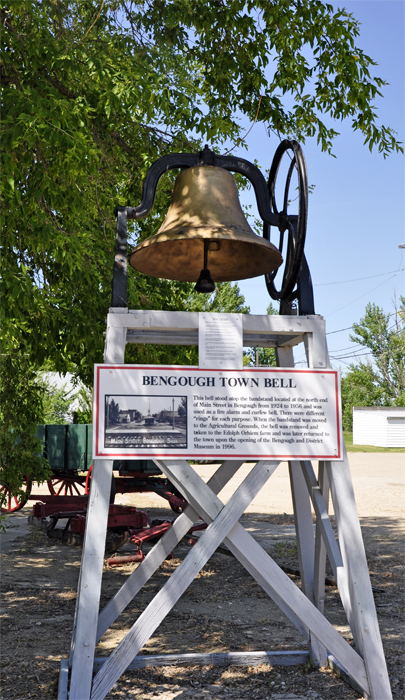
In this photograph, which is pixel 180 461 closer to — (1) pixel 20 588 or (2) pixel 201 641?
(2) pixel 201 641

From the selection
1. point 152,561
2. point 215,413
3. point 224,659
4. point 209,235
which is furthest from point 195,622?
point 209,235

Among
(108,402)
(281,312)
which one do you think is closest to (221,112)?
(281,312)

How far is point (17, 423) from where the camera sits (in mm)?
6238

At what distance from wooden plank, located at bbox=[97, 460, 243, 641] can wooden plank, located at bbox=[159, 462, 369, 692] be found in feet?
1.65

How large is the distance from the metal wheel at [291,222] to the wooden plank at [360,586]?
1.15m

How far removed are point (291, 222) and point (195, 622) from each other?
3.37 meters

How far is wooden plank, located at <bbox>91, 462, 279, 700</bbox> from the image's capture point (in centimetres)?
310

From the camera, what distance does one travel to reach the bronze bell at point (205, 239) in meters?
3.48

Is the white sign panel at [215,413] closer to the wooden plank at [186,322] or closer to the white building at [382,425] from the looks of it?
the wooden plank at [186,322]

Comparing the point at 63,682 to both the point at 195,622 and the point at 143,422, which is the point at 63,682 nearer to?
the point at 143,422

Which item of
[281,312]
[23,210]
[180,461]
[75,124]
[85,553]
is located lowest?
[85,553]

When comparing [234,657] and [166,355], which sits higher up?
[166,355]

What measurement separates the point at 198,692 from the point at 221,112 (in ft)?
18.5

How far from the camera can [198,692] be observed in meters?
3.62
